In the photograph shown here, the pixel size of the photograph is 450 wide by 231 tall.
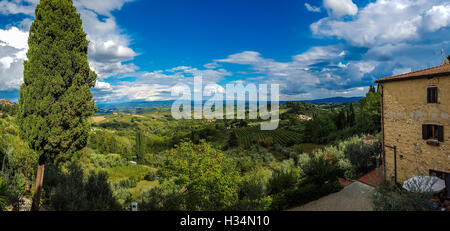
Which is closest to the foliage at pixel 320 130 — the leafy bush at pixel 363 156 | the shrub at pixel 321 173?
the leafy bush at pixel 363 156

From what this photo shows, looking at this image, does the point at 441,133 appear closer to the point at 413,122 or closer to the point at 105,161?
the point at 413,122

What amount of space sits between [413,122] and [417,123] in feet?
0.60

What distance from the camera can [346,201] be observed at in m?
11.1

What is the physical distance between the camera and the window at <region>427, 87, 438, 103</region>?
978 cm

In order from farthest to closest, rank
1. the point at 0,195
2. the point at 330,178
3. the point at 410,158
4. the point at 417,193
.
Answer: the point at 330,178, the point at 410,158, the point at 417,193, the point at 0,195

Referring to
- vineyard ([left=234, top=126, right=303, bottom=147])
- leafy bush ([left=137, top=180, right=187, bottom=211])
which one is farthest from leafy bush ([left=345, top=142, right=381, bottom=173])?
vineyard ([left=234, top=126, right=303, bottom=147])

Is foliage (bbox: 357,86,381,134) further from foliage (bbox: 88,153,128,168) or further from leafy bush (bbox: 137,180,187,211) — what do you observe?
foliage (bbox: 88,153,128,168)

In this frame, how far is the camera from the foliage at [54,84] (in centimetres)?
829
